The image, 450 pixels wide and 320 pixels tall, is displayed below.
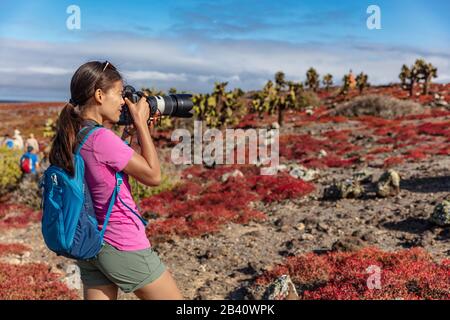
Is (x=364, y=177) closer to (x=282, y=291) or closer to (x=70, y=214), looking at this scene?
(x=282, y=291)

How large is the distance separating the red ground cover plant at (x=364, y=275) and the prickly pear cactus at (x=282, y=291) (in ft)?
0.90

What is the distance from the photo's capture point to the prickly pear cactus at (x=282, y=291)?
664 cm

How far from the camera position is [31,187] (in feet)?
53.4

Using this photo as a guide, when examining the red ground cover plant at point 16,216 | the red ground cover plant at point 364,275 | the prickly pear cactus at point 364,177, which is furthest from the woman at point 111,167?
the prickly pear cactus at point 364,177

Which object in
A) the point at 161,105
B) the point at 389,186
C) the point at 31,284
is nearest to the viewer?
the point at 161,105

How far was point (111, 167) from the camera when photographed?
10.3 ft

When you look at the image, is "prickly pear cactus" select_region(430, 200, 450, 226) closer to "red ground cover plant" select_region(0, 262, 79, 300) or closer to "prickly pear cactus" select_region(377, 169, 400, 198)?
"prickly pear cactus" select_region(377, 169, 400, 198)

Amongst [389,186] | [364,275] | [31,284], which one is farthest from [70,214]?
[389,186]

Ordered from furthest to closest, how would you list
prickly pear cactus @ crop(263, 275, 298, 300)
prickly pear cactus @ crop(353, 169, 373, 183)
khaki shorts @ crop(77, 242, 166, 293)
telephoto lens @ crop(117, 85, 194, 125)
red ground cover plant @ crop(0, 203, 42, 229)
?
prickly pear cactus @ crop(353, 169, 373, 183) < red ground cover plant @ crop(0, 203, 42, 229) < prickly pear cactus @ crop(263, 275, 298, 300) < telephoto lens @ crop(117, 85, 194, 125) < khaki shorts @ crop(77, 242, 166, 293)

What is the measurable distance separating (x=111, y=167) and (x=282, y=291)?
4.35 m

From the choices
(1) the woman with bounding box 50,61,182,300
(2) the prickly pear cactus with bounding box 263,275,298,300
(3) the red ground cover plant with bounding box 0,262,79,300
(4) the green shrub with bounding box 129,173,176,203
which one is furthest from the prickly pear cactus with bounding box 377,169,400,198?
(1) the woman with bounding box 50,61,182,300

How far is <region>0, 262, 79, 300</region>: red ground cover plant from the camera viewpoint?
25.8 ft

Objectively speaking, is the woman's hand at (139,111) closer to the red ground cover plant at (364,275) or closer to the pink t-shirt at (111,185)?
the pink t-shirt at (111,185)

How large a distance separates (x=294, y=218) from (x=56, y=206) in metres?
9.77
